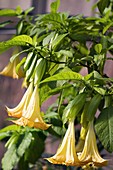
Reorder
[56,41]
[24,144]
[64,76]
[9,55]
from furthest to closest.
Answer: [9,55] < [24,144] < [56,41] < [64,76]

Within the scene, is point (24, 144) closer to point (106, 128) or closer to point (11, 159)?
point (11, 159)

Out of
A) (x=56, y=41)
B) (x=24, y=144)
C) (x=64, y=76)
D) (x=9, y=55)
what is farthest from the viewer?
(x=9, y=55)

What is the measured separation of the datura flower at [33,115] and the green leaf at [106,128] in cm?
11

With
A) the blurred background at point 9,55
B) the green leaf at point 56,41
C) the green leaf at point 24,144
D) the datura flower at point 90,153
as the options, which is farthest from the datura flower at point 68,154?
the blurred background at point 9,55

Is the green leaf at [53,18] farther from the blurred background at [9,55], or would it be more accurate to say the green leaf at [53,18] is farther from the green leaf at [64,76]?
the blurred background at [9,55]

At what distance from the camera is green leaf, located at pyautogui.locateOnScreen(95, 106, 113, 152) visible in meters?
0.75

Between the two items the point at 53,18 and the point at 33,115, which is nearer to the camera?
the point at 33,115

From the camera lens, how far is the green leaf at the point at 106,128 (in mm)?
748

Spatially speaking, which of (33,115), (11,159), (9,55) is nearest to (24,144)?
(11,159)

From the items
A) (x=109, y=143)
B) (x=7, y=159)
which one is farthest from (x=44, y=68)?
(x=7, y=159)

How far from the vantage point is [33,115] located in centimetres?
79

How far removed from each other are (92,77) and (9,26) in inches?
54.7

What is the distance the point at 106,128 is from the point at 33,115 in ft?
0.45

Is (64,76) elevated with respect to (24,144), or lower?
elevated
